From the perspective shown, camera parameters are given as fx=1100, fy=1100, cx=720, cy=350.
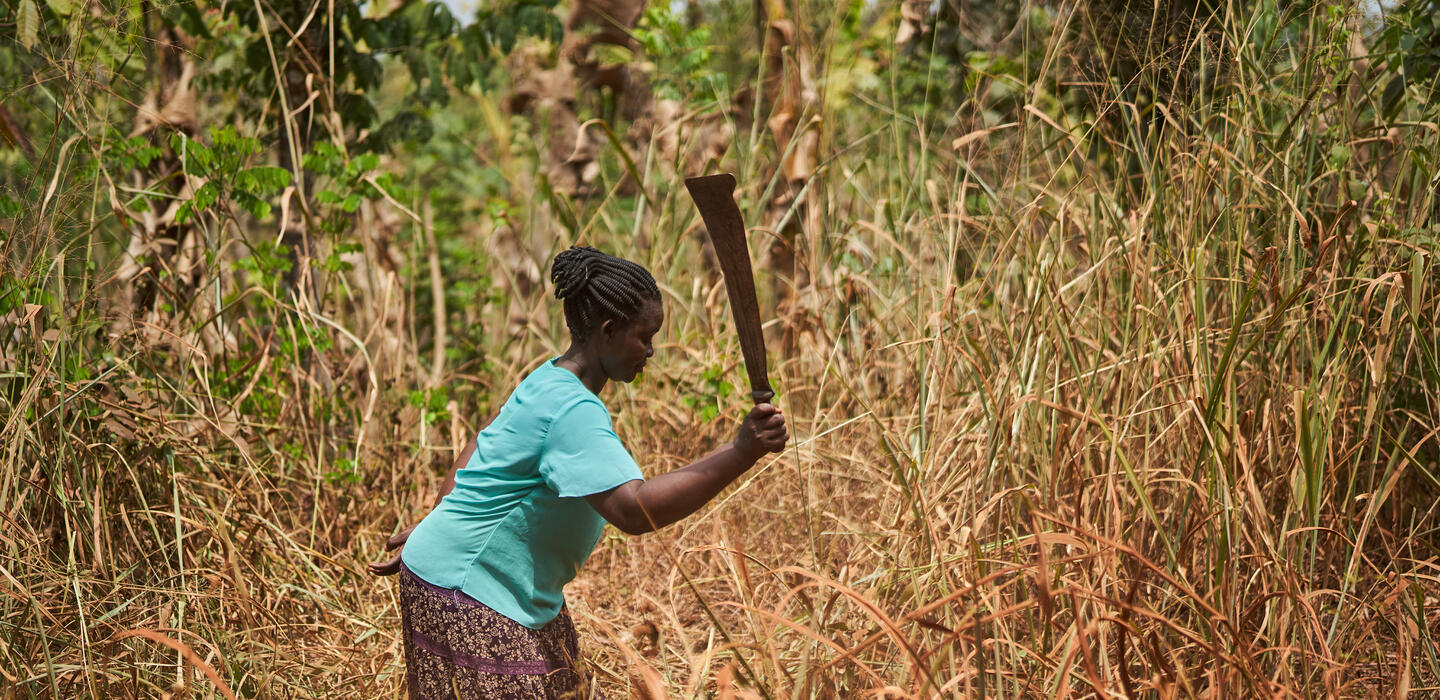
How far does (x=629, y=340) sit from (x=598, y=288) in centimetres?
10

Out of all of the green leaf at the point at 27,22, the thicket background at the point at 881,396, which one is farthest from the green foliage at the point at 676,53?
the green leaf at the point at 27,22

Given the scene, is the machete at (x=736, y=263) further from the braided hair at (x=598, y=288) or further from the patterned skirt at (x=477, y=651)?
the patterned skirt at (x=477, y=651)

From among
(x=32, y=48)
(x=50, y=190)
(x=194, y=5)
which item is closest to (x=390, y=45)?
(x=194, y=5)

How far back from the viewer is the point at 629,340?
1.72m

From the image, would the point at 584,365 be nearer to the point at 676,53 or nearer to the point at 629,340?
the point at 629,340

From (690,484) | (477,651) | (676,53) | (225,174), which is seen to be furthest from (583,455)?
(676,53)

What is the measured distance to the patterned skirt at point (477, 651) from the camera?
1695 mm

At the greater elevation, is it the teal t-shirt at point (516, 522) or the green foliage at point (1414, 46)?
the green foliage at point (1414, 46)

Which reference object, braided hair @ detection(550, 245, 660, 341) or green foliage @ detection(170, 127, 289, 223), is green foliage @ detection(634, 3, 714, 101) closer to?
green foliage @ detection(170, 127, 289, 223)

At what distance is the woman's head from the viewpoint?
1.69 m

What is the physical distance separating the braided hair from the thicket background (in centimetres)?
41

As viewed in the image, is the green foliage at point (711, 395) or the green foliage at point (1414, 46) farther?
the green foliage at point (711, 395)

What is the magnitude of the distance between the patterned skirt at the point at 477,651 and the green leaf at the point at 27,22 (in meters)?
1.44

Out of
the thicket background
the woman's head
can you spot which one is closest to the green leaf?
the thicket background
